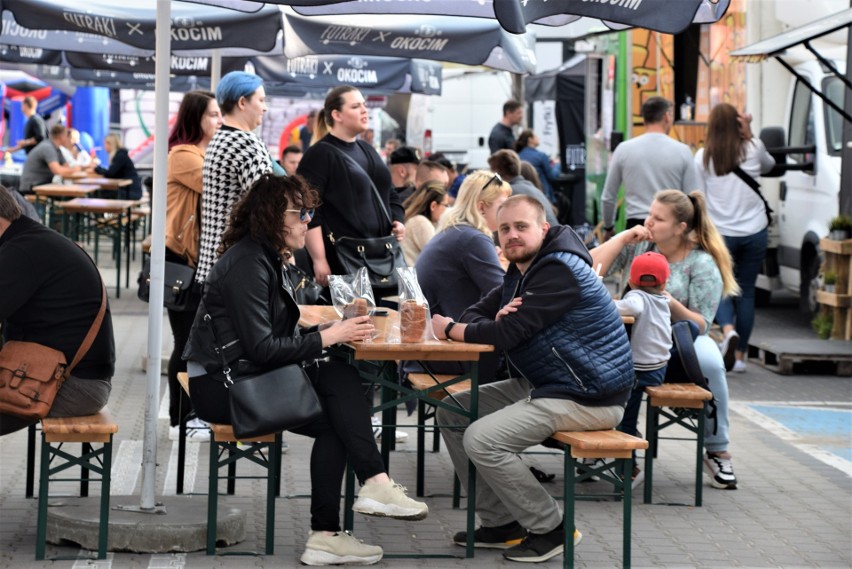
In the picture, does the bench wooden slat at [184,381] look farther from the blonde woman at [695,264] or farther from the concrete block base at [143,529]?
the blonde woman at [695,264]

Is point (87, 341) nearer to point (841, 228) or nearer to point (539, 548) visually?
point (539, 548)

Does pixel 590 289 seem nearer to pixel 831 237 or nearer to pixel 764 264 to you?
pixel 831 237

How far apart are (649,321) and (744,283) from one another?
493 centimetres

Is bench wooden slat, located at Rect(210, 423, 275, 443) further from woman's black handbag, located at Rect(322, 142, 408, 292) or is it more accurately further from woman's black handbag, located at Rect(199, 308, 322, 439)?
woman's black handbag, located at Rect(322, 142, 408, 292)

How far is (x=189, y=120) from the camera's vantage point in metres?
7.89

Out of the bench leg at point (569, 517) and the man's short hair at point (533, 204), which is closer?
the bench leg at point (569, 517)

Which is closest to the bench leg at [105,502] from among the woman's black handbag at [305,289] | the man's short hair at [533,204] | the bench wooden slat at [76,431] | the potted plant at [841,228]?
the bench wooden slat at [76,431]

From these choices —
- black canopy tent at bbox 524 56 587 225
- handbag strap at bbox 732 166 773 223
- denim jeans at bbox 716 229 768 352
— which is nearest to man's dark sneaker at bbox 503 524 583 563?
denim jeans at bbox 716 229 768 352

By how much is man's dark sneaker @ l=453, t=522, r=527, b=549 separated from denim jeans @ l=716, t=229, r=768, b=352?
5604 mm

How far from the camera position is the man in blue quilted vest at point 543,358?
574 cm

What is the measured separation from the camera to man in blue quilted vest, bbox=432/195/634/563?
5.74m

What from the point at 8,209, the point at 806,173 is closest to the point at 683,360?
the point at 8,209

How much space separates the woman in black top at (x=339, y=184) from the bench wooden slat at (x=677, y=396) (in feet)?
5.95

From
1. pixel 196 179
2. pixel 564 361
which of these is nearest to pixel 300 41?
pixel 196 179
